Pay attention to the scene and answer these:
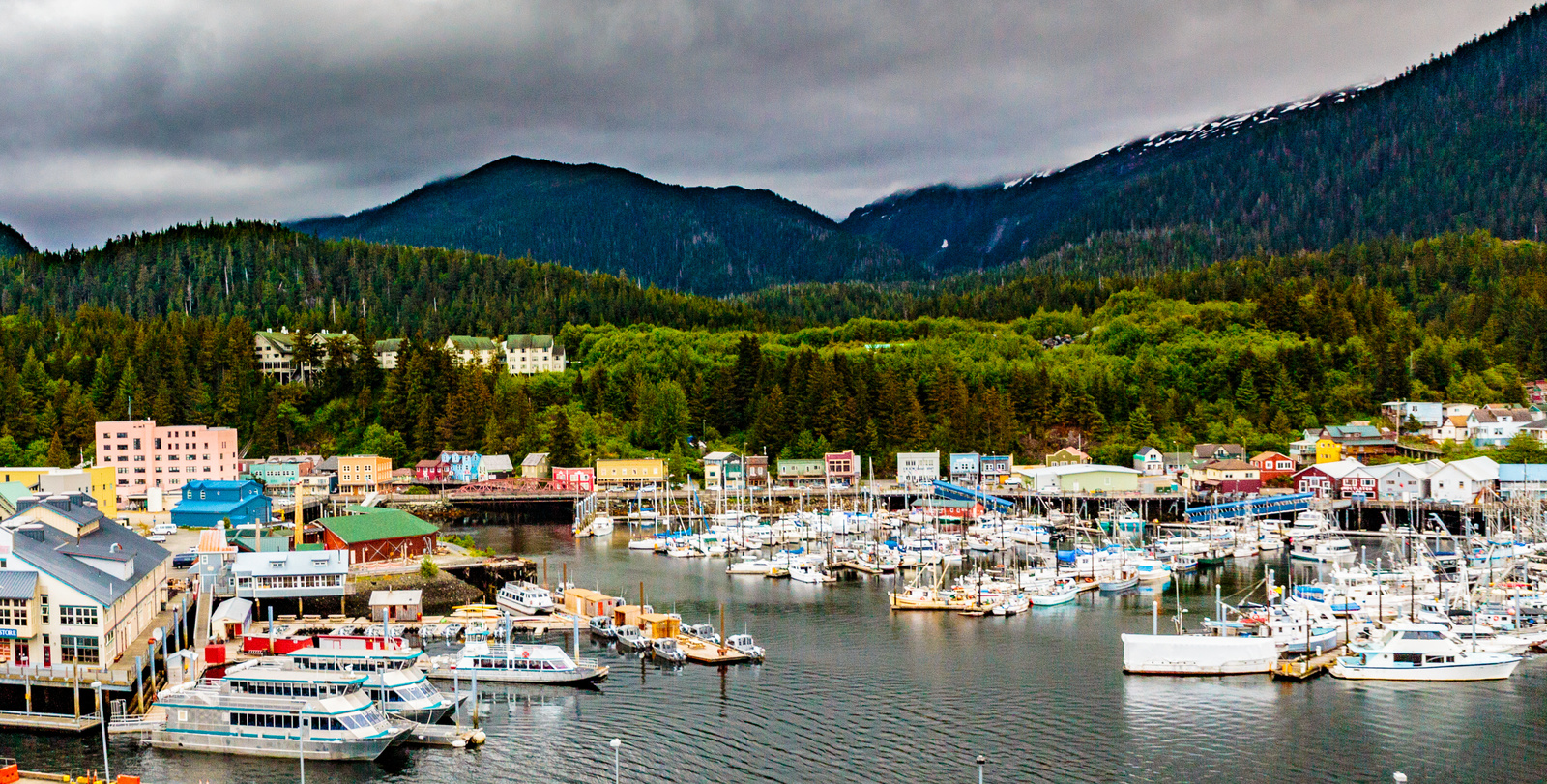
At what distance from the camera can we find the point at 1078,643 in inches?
1367

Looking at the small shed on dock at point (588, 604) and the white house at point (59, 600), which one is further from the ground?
the white house at point (59, 600)

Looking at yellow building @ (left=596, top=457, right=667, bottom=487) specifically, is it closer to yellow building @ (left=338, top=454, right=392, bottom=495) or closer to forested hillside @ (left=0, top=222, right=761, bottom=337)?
yellow building @ (left=338, top=454, right=392, bottom=495)

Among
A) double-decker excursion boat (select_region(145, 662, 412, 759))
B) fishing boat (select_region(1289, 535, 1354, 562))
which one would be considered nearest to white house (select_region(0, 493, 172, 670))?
double-decker excursion boat (select_region(145, 662, 412, 759))

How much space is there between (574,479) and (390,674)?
48901mm

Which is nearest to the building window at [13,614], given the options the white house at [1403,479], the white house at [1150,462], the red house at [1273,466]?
the white house at [1403,479]

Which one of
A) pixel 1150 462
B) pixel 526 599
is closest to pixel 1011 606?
pixel 526 599

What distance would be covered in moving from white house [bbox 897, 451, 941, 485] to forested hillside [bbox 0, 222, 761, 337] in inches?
1803

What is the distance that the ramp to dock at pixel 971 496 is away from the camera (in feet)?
212

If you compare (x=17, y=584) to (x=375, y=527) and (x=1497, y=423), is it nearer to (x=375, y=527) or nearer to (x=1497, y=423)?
(x=375, y=527)

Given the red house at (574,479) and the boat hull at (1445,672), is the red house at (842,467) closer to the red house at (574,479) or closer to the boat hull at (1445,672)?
the red house at (574,479)

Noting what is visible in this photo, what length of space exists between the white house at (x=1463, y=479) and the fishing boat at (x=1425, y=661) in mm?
33707

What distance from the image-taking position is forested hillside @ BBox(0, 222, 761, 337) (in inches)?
4656

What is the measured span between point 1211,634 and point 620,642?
52.5ft

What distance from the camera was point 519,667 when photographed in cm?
3014
